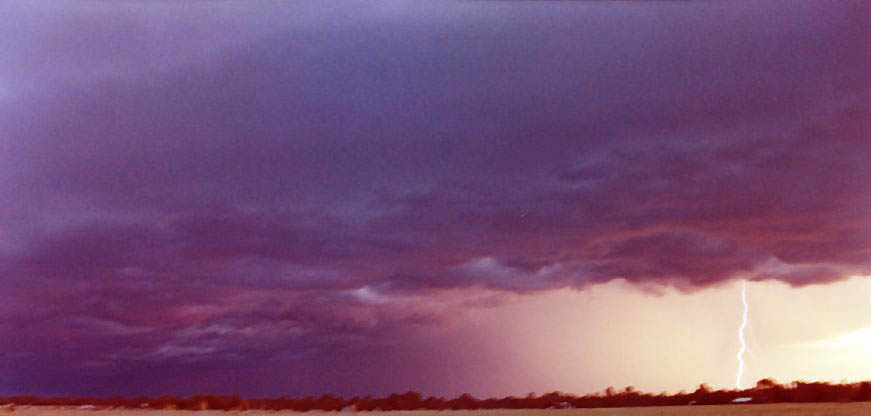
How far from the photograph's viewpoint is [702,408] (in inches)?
2009

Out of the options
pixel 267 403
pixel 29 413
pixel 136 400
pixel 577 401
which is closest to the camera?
pixel 577 401

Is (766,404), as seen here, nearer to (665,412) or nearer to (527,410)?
(665,412)

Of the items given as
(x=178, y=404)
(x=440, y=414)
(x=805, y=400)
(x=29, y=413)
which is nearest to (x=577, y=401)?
(x=440, y=414)

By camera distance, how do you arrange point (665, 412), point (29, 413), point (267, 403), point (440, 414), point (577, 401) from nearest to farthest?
1. point (665, 412)
2. point (440, 414)
3. point (577, 401)
4. point (29, 413)
5. point (267, 403)

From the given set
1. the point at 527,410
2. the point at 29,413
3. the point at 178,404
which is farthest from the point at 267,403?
the point at 527,410

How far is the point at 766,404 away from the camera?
Answer: 52.7 metres

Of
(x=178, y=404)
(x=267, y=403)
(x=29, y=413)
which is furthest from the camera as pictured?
(x=178, y=404)

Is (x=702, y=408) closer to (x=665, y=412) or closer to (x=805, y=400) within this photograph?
(x=665, y=412)

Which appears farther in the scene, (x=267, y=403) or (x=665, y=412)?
(x=267, y=403)

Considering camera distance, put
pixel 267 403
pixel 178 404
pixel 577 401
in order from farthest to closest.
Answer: pixel 178 404
pixel 267 403
pixel 577 401

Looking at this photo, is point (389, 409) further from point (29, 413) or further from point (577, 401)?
point (29, 413)

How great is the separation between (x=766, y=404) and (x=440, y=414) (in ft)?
63.8

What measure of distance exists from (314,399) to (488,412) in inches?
723

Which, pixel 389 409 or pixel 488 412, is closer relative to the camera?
pixel 488 412
